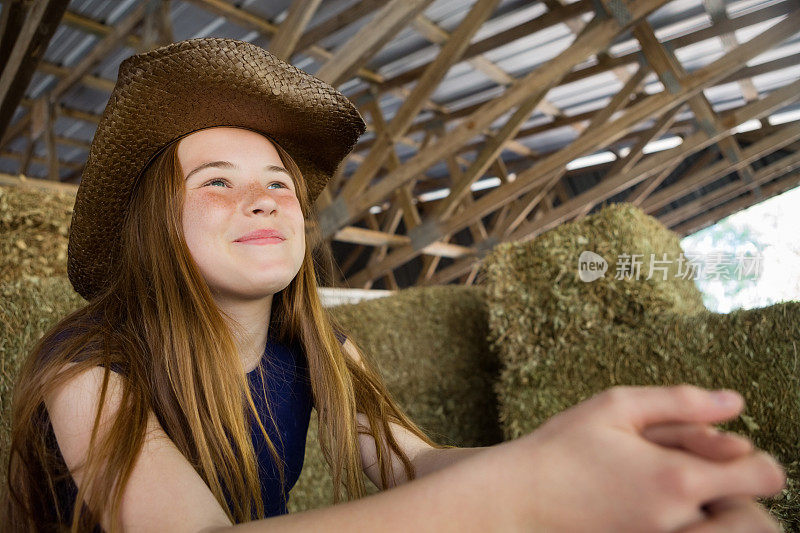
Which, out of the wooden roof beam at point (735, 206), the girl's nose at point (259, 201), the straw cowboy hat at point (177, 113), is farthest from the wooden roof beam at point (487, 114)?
the wooden roof beam at point (735, 206)

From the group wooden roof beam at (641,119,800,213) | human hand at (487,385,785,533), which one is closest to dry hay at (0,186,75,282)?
human hand at (487,385,785,533)

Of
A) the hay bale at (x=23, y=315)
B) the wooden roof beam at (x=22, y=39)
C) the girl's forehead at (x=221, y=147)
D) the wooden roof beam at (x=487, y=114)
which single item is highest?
the wooden roof beam at (x=22, y=39)

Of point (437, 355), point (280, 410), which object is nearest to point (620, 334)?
point (437, 355)

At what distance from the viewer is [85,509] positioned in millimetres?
664

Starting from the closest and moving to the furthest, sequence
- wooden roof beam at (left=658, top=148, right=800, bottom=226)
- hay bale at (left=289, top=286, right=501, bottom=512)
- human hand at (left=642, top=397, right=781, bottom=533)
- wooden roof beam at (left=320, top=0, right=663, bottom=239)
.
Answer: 1. human hand at (left=642, top=397, right=781, bottom=533)
2. hay bale at (left=289, top=286, right=501, bottom=512)
3. wooden roof beam at (left=320, top=0, right=663, bottom=239)
4. wooden roof beam at (left=658, top=148, right=800, bottom=226)

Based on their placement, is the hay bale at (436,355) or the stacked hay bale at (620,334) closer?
the stacked hay bale at (620,334)

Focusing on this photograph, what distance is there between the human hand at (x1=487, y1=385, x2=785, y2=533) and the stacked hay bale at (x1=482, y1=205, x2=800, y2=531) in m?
1.63

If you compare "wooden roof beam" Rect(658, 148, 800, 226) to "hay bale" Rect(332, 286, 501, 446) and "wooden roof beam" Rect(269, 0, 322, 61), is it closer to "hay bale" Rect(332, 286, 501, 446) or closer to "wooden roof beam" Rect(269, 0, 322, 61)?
"hay bale" Rect(332, 286, 501, 446)

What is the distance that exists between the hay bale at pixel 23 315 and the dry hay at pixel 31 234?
351mm

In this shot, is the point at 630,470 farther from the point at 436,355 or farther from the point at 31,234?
the point at 436,355

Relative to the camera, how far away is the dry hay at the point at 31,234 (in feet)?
6.04

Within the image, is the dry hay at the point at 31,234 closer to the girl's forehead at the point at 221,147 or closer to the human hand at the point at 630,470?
the girl's forehead at the point at 221,147

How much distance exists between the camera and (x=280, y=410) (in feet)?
3.50

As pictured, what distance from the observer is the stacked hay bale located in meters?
1.75
